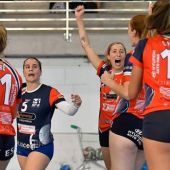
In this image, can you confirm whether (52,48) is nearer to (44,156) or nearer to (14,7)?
(14,7)

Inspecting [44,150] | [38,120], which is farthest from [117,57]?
[44,150]

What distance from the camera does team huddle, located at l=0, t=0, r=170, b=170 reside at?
8.51 ft

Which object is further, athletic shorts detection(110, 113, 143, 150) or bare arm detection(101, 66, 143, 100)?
athletic shorts detection(110, 113, 143, 150)

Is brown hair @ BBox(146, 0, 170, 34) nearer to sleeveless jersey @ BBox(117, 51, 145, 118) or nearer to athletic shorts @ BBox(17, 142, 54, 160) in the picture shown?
sleeveless jersey @ BBox(117, 51, 145, 118)

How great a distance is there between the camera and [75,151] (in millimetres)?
6633

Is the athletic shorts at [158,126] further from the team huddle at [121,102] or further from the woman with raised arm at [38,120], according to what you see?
the woman with raised arm at [38,120]

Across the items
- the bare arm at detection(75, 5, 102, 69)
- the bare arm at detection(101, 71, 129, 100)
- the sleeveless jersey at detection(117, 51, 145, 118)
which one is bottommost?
the sleeveless jersey at detection(117, 51, 145, 118)

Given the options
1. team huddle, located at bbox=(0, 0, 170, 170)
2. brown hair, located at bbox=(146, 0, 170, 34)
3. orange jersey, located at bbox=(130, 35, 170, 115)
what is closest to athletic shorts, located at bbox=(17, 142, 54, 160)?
team huddle, located at bbox=(0, 0, 170, 170)

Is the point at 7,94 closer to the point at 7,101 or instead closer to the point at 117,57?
the point at 7,101

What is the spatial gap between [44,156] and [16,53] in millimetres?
3024

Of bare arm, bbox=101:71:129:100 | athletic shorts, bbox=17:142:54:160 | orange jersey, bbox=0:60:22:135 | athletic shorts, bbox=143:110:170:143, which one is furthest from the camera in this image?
athletic shorts, bbox=17:142:54:160

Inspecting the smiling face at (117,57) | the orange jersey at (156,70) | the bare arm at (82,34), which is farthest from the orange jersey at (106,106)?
the orange jersey at (156,70)

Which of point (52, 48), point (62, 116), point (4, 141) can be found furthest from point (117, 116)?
point (52, 48)

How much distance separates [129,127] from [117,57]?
1167 millimetres
